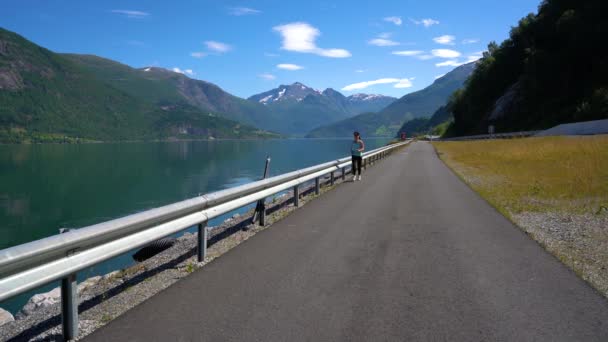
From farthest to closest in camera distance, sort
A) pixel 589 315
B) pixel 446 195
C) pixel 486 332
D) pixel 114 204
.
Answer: pixel 114 204, pixel 446 195, pixel 589 315, pixel 486 332

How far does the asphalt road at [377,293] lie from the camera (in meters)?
3.85

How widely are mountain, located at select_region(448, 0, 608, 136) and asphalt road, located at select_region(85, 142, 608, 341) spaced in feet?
175

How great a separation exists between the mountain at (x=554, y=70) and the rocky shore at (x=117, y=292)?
54837 mm

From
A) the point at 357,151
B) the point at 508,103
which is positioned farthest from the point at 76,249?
the point at 508,103

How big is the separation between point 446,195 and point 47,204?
31271 mm

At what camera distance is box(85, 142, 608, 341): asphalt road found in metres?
3.85

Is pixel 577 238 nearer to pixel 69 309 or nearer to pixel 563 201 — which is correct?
pixel 563 201

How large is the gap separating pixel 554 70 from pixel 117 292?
243 feet

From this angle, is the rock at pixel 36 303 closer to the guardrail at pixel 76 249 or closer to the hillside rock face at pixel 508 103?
the guardrail at pixel 76 249

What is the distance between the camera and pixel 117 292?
202 inches

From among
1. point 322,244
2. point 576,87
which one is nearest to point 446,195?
point 322,244

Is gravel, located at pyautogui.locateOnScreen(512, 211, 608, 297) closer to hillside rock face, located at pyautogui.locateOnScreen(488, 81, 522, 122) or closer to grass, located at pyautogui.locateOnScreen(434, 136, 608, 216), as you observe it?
grass, located at pyautogui.locateOnScreen(434, 136, 608, 216)

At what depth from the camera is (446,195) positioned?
13211 mm

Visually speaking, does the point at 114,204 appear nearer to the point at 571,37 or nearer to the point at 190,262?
the point at 190,262
